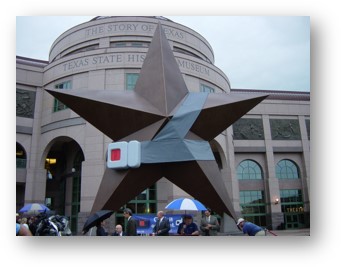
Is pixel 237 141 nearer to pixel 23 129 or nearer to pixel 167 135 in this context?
pixel 23 129

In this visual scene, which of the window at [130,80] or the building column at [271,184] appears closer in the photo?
the window at [130,80]

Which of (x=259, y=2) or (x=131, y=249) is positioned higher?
(x=259, y=2)

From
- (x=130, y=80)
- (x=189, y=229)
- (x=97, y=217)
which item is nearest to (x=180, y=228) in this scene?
(x=189, y=229)

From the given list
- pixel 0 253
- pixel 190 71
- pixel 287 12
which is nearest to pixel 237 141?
pixel 190 71

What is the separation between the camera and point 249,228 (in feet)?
21.0

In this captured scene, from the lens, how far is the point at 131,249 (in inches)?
271

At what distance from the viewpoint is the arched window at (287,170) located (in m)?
18.1

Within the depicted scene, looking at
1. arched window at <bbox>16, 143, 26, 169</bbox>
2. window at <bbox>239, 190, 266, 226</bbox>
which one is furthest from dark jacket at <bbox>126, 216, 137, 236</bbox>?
window at <bbox>239, 190, 266, 226</bbox>

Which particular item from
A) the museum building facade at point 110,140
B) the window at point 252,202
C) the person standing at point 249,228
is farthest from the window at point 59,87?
the person standing at point 249,228

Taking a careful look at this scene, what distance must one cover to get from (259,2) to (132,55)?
9.00 m

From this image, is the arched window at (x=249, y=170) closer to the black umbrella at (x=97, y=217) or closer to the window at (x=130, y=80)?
the window at (x=130, y=80)

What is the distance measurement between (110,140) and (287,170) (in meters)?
9.99

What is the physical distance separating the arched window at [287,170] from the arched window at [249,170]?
1.09 metres

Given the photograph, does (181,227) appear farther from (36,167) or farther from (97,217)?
(36,167)
